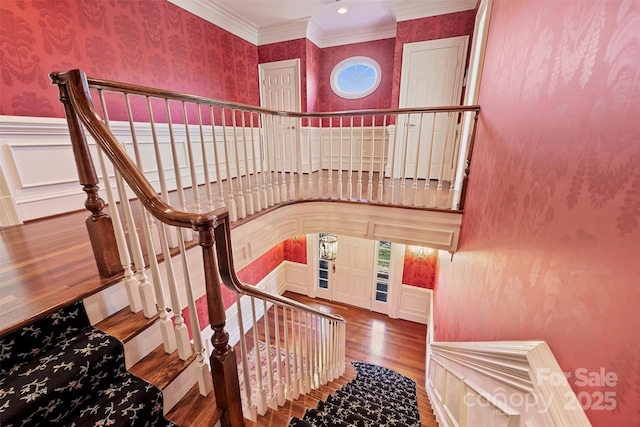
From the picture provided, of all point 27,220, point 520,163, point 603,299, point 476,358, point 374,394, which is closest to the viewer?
point 603,299

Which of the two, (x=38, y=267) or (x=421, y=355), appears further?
(x=421, y=355)

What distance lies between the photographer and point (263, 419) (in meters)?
1.53

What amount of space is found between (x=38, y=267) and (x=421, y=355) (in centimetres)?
457

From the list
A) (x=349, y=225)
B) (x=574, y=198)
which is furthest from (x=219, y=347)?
(x=349, y=225)

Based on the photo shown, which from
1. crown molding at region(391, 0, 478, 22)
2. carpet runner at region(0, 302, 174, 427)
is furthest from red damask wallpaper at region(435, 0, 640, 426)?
crown molding at region(391, 0, 478, 22)

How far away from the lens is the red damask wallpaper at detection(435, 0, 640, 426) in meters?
0.58

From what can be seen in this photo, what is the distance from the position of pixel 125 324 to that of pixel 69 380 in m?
0.26

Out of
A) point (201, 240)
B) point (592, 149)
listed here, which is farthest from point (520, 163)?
point (201, 240)

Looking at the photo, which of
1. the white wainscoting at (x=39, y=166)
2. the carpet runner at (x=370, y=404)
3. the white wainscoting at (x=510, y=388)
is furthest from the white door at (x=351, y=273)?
the white wainscoting at (x=39, y=166)

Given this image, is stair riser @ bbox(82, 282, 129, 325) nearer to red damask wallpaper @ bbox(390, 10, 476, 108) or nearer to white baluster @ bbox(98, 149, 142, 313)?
white baluster @ bbox(98, 149, 142, 313)

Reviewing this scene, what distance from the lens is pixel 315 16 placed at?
3994 millimetres

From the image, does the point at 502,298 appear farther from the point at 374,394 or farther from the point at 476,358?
the point at 374,394

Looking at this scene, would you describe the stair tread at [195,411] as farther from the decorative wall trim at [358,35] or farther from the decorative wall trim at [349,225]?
the decorative wall trim at [358,35]

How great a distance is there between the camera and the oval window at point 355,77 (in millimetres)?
4605
